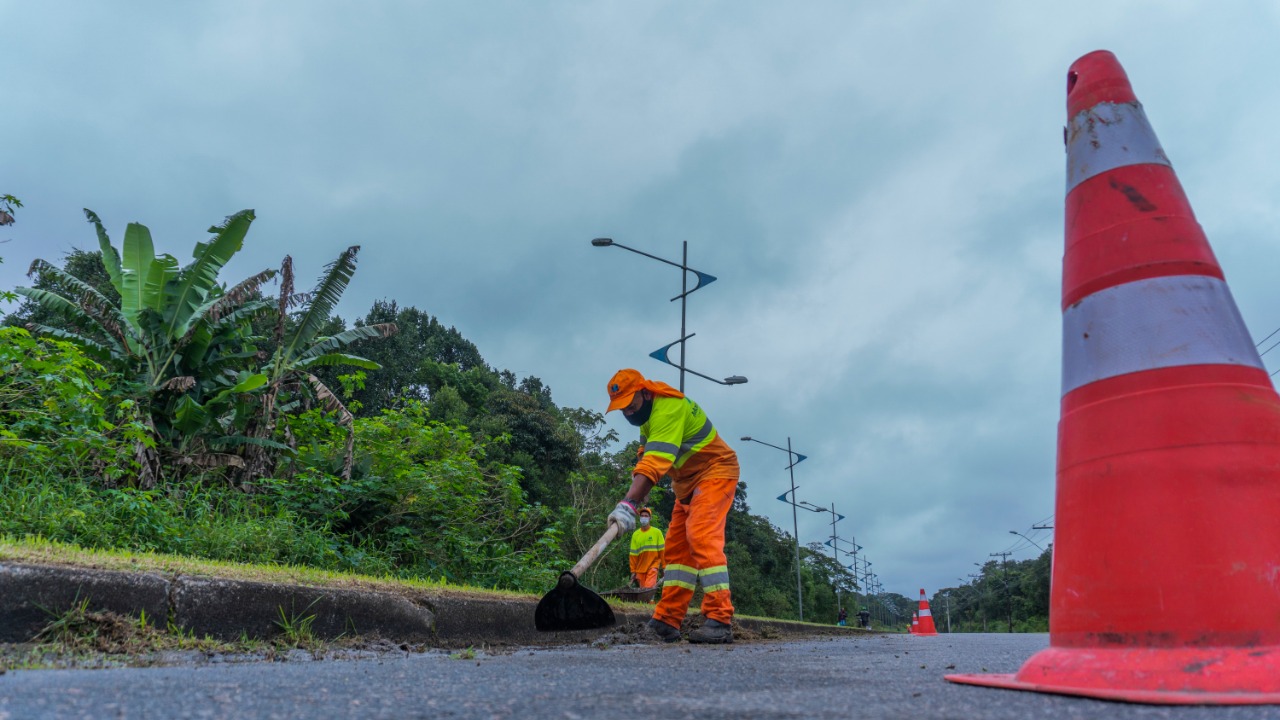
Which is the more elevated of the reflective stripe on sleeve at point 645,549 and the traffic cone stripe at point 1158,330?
the traffic cone stripe at point 1158,330

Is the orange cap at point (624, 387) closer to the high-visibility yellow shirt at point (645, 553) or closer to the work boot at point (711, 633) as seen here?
the work boot at point (711, 633)

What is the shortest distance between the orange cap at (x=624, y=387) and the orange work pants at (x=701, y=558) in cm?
87

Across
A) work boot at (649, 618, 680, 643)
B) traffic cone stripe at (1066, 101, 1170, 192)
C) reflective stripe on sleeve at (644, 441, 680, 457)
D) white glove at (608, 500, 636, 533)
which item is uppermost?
traffic cone stripe at (1066, 101, 1170, 192)

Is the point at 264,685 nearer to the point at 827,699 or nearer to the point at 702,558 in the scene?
the point at 827,699

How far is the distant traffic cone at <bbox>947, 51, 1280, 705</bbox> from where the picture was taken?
2027 millimetres

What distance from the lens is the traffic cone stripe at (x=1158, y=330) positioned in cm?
241

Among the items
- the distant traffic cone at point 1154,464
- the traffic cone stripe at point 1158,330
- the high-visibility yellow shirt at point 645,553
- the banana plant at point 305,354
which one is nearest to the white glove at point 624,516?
the distant traffic cone at point 1154,464

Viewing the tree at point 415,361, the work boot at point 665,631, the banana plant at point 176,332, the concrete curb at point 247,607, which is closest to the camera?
the concrete curb at point 247,607

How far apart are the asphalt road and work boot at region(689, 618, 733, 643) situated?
259 centimetres

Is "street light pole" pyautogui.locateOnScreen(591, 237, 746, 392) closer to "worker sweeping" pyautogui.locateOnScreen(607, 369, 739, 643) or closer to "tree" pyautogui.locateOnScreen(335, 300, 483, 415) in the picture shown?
"worker sweeping" pyautogui.locateOnScreen(607, 369, 739, 643)

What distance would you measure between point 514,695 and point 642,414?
399 centimetres

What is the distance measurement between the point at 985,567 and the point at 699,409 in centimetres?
10943

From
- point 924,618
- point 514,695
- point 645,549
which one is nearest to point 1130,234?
point 514,695

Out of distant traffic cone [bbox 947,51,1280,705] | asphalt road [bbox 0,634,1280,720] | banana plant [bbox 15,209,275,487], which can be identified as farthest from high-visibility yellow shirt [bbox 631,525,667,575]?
distant traffic cone [bbox 947,51,1280,705]
